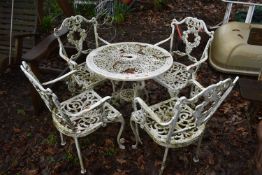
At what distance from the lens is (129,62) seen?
3.47 meters

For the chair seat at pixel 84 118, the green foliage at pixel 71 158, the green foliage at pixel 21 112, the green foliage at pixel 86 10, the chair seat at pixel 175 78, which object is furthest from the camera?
the green foliage at pixel 86 10

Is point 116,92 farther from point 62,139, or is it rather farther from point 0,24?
point 0,24

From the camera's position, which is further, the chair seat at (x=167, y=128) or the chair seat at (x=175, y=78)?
the chair seat at (x=175, y=78)

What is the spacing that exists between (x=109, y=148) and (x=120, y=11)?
4.16m

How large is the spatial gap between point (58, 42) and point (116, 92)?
112cm

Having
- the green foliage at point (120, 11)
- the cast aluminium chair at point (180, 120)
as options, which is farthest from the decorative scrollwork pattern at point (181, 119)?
the green foliage at point (120, 11)

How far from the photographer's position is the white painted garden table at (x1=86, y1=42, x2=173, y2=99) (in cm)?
318

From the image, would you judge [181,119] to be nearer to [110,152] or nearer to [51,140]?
[110,152]

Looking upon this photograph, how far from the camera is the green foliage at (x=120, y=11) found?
6545 millimetres

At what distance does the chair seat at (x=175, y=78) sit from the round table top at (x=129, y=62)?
282 mm

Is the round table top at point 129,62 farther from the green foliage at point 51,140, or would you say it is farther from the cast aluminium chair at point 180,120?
the green foliage at point 51,140

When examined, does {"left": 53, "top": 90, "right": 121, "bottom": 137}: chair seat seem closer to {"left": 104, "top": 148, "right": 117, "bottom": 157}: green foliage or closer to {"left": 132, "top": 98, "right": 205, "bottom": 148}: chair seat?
{"left": 132, "top": 98, "right": 205, "bottom": 148}: chair seat

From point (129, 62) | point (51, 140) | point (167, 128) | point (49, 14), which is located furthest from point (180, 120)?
point (49, 14)

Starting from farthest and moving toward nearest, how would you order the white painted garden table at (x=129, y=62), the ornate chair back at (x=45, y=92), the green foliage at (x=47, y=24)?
the green foliage at (x=47, y=24)
the white painted garden table at (x=129, y=62)
the ornate chair back at (x=45, y=92)
